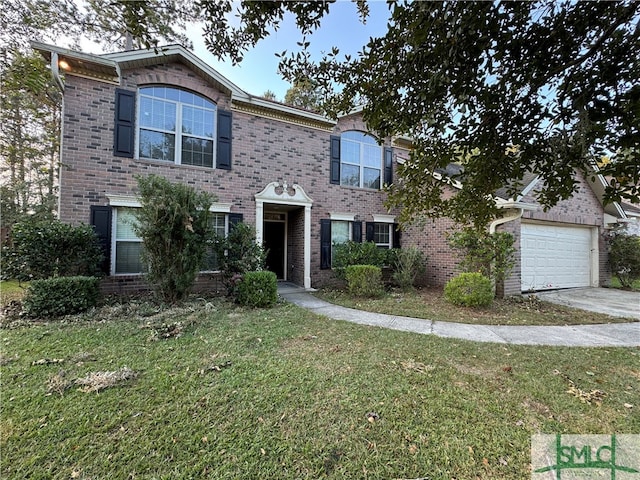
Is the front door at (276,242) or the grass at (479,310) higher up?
the front door at (276,242)

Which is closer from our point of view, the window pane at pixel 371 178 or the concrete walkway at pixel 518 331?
the concrete walkway at pixel 518 331

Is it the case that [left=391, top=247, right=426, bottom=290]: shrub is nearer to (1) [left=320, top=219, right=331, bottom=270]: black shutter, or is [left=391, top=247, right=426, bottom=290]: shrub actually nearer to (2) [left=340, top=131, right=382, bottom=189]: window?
(1) [left=320, top=219, right=331, bottom=270]: black shutter

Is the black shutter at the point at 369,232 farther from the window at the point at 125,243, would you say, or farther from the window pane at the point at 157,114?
the window at the point at 125,243

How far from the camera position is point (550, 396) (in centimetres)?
280

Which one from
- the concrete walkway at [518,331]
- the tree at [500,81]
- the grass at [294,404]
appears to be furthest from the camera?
the concrete walkway at [518,331]

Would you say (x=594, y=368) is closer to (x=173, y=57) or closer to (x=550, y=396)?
(x=550, y=396)

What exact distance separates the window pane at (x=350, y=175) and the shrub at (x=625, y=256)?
974 cm

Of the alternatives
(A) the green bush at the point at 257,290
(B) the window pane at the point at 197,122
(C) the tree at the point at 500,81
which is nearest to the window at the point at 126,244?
(A) the green bush at the point at 257,290

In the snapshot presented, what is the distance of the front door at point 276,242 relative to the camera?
1052cm

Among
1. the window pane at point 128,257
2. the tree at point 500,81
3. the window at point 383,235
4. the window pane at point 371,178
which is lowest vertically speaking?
the window pane at point 128,257

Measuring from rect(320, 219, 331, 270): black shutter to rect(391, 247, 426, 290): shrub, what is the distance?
7.70ft

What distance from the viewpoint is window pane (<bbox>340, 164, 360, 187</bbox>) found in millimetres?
10188

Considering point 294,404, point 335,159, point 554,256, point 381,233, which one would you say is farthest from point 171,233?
point 554,256

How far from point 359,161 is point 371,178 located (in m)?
0.79
